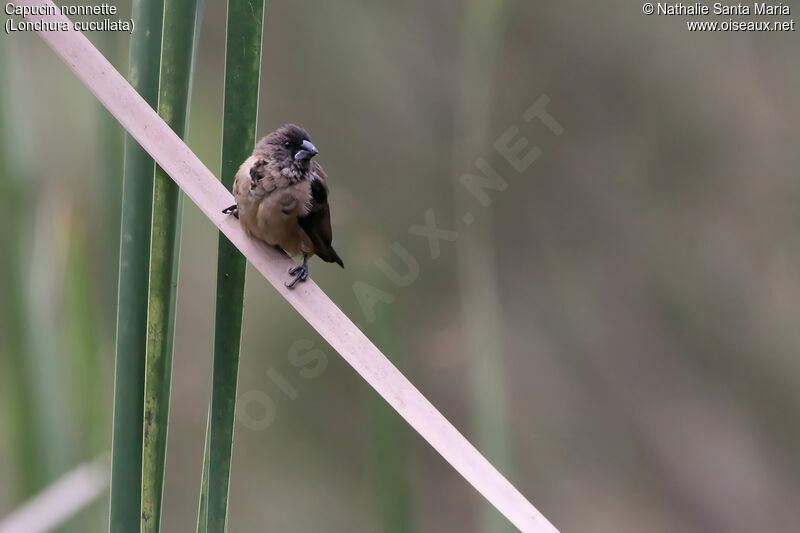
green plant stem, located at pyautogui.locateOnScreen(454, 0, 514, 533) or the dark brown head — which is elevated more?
the dark brown head

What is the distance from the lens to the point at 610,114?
12.6 feet

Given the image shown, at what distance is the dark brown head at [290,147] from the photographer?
1.84 meters

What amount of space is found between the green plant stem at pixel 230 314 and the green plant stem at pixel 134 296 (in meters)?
0.10

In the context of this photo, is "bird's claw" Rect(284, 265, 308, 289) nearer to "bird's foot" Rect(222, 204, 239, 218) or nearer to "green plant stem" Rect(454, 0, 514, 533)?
"bird's foot" Rect(222, 204, 239, 218)

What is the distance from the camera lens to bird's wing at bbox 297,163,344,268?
6.02 feet

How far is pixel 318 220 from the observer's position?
185 cm

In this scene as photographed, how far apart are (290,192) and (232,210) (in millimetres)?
356

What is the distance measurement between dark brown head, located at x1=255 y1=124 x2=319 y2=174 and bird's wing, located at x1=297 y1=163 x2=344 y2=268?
0.16ft

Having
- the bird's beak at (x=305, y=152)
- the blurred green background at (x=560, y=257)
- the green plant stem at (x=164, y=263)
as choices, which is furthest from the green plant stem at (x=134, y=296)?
the blurred green background at (x=560, y=257)

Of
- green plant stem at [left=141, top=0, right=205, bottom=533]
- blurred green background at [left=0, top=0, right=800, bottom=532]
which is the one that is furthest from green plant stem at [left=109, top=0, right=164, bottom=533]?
blurred green background at [left=0, top=0, right=800, bottom=532]

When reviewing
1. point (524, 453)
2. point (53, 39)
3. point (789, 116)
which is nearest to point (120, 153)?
point (53, 39)

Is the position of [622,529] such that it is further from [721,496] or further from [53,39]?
[53,39]

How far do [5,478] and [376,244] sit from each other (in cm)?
140

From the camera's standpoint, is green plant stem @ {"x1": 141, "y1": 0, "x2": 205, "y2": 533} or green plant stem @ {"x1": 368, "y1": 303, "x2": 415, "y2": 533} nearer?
green plant stem @ {"x1": 141, "y1": 0, "x2": 205, "y2": 533}
